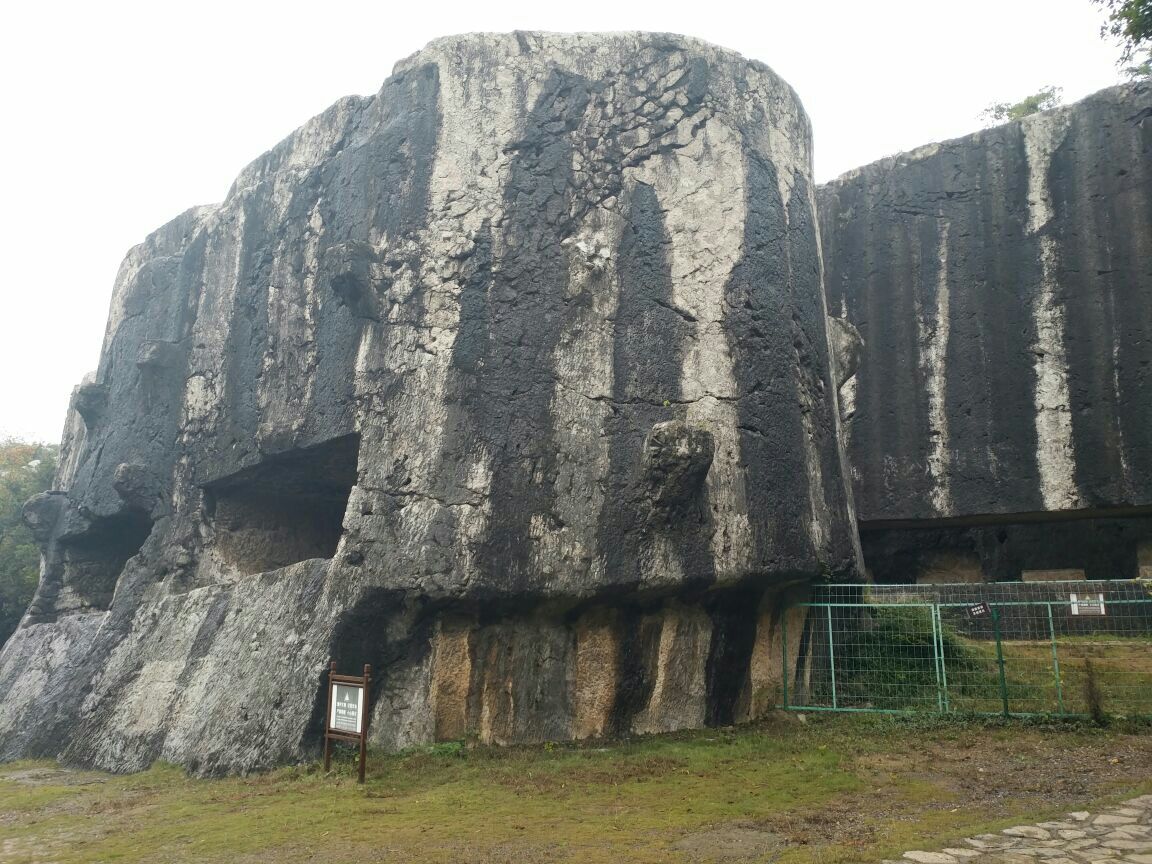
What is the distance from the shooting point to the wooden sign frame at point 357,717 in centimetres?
776

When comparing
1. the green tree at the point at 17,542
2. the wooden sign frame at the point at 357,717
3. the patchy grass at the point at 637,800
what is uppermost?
the green tree at the point at 17,542

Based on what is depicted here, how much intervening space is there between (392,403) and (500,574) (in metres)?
2.04

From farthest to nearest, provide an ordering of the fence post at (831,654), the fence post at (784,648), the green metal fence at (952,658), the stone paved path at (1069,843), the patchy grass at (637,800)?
1. the fence post at (784,648)
2. the fence post at (831,654)
3. the green metal fence at (952,658)
4. the patchy grass at (637,800)
5. the stone paved path at (1069,843)

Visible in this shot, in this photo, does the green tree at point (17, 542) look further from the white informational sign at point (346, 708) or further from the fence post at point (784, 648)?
the fence post at point (784, 648)

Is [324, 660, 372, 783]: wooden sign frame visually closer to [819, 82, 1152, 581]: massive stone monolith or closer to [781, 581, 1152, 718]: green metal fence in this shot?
[781, 581, 1152, 718]: green metal fence

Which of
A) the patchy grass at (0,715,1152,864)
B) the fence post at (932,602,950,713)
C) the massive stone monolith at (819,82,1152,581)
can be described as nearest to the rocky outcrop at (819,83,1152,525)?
the massive stone monolith at (819,82,1152,581)

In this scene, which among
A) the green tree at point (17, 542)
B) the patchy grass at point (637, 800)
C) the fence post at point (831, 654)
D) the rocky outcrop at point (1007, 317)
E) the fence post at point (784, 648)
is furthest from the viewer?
the green tree at point (17, 542)

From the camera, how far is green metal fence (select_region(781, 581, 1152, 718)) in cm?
913

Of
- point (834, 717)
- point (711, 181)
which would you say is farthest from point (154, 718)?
point (711, 181)

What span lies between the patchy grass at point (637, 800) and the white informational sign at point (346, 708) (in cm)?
41

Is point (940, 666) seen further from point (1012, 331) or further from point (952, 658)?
point (1012, 331)

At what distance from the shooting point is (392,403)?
9.77 metres

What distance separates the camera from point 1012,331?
11.7m

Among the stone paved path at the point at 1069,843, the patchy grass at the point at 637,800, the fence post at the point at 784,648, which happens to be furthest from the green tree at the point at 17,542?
the stone paved path at the point at 1069,843
